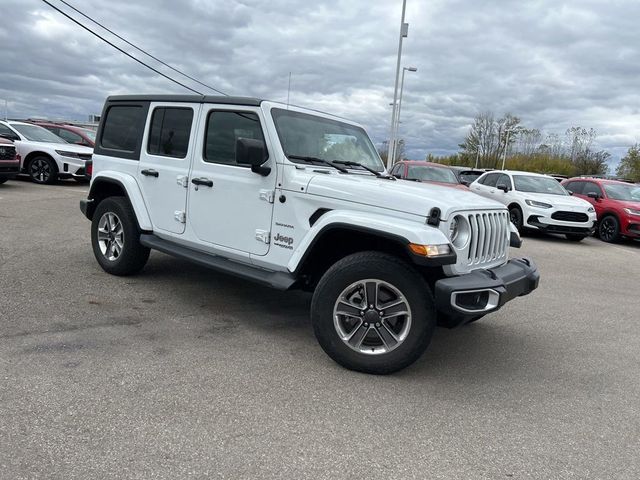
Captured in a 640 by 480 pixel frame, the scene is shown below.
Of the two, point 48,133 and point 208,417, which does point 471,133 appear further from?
point 208,417

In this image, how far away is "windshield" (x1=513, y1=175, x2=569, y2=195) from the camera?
44.3 ft

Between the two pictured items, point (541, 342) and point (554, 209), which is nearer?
point (541, 342)

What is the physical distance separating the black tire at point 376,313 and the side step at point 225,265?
1.43ft

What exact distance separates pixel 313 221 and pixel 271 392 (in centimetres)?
134

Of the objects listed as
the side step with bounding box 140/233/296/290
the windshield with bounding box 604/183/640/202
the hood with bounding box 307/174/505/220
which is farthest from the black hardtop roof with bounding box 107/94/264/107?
the windshield with bounding box 604/183/640/202

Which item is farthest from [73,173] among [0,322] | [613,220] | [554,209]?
[613,220]

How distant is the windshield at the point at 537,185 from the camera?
1351 cm

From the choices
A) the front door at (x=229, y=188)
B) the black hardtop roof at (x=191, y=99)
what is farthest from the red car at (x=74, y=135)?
the front door at (x=229, y=188)

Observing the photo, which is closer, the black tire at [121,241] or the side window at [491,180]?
the black tire at [121,241]

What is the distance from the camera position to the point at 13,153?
514 inches

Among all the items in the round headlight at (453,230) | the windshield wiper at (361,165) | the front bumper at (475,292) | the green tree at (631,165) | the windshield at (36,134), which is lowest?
the front bumper at (475,292)

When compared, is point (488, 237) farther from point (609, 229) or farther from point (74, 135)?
point (74, 135)

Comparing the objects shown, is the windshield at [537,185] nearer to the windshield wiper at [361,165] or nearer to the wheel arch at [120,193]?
the windshield wiper at [361,165]

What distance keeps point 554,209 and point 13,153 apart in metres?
13.1
